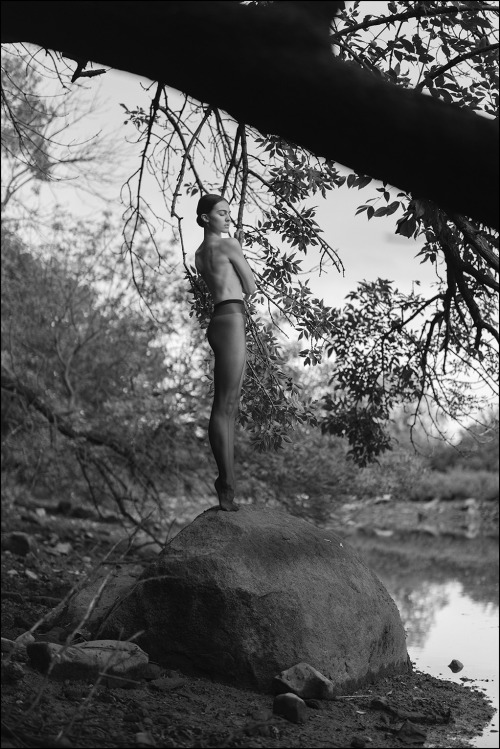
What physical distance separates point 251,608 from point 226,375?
5.78 feet

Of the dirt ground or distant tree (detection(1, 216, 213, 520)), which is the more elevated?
distant tree (detection(1, 216, 213, 520))

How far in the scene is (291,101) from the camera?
3916 mm

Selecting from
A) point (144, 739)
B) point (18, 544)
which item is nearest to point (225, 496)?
point (144, 739)

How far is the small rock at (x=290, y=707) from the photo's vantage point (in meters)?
6.00

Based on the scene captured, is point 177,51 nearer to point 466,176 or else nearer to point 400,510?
point 466,176

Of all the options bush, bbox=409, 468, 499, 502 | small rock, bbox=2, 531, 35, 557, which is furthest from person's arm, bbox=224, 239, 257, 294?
bush, bbox=409, 468, 499, 502

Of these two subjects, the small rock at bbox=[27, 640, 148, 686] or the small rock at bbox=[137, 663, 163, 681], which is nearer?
the small rock at bbox=[27, 640, 148, 686]

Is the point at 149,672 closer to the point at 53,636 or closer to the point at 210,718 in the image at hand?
the point at 210,718

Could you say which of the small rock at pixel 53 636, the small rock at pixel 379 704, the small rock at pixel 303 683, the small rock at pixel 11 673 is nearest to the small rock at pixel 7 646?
the small rock at pixel 11 673

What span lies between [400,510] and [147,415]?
14.8 meters

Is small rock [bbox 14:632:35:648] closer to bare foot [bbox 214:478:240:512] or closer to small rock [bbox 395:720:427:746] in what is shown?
bare foot [bbox 214:478:240:512]

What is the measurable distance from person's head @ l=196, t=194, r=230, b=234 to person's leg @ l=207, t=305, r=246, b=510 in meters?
0.70

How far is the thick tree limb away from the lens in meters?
3.82

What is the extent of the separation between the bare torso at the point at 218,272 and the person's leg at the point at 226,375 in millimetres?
119
